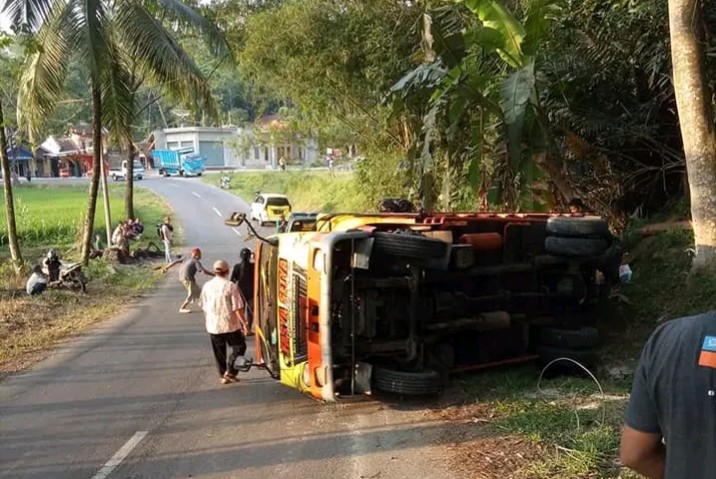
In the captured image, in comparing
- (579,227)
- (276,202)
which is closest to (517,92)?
(579,227)

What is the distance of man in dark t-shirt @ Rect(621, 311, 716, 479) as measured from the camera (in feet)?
6.65

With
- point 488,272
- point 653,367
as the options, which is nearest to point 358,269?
point 488,272

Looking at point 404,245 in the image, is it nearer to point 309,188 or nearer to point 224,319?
point 224,319

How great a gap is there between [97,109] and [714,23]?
14.0 metres

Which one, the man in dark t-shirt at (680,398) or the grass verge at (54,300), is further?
the grass verge at (54,300)

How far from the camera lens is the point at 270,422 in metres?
6.90

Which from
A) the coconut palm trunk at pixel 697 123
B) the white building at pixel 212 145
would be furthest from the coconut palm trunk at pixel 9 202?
the white building at pixel 212 145

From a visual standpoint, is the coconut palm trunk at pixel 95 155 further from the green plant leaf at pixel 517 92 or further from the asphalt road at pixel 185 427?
the green plant leaf at pixel 517 92

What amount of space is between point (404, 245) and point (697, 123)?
3.47 metres

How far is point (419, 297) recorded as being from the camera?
22.8ft

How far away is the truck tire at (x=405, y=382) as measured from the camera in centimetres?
663

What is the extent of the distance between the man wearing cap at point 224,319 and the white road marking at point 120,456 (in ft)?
6.09

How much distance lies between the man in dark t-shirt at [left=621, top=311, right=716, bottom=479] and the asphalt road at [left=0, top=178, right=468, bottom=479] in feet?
10.9

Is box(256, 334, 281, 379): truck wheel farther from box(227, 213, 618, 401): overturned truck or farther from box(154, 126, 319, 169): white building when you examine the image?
box(154, 126, 319, 169): white building
